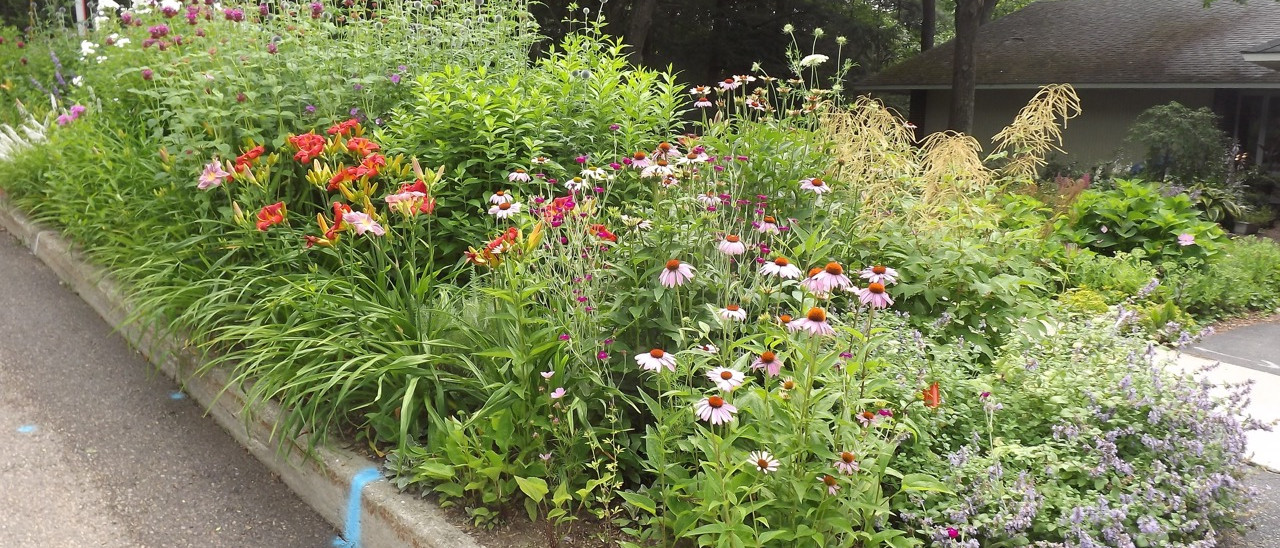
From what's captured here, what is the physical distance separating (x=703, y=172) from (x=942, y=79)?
59.1 ft

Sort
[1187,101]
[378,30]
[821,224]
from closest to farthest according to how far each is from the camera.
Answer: [821,224]
[378,30]
[1187,101]

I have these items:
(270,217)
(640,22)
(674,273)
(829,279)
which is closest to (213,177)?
(270,217)

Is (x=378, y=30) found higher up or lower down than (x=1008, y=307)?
higher up

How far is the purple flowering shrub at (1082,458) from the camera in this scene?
8.66 ft

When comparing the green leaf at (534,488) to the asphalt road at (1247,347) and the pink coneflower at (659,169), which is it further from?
the asphalt road at (1247,347)

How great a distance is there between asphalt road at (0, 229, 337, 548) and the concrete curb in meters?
0.06

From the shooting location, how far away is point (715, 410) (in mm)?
2252

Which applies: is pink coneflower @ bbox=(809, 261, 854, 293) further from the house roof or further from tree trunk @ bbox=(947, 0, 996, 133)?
tree trunk @ bbox=(947, 0, 996, 133)

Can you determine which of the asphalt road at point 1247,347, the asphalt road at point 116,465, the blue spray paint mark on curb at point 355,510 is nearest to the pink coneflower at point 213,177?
the asphalt road at point 116,465

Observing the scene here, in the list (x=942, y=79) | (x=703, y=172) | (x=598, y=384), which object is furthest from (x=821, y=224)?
(x=942, y=79)

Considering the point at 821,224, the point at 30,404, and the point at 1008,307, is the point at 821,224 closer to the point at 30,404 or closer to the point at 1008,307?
the point at 1008,307

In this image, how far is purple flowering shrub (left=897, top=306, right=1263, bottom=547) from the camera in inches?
104

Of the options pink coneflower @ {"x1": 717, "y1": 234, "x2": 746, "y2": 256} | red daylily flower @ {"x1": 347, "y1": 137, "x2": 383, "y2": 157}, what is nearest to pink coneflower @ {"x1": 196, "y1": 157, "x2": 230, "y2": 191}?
red daylily flower @ {"x1": 347, "y1": 137, "x2": 383, "y2": 157}

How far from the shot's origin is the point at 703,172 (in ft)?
13.0
